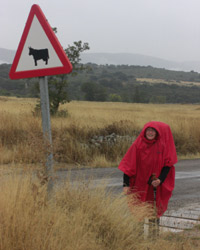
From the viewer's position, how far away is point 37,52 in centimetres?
359

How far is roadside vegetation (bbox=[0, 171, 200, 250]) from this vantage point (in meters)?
2.95

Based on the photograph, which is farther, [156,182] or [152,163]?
[152,163]

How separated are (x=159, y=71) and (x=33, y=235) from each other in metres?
152

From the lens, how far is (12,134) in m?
10.6

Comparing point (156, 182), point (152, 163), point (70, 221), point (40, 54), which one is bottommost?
point (70, 221)

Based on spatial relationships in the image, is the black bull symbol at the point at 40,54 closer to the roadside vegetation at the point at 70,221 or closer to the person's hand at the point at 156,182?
the roadside vegetation at the point at 70,221

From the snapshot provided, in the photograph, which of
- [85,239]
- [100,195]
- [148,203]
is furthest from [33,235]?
[148,203]

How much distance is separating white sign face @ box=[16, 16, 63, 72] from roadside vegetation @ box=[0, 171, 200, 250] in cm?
128

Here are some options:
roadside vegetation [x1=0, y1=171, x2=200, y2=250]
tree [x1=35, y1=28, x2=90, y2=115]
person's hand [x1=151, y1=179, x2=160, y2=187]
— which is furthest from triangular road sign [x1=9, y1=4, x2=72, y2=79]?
tree [x1=35, y1=28, x2=90, y2=115]

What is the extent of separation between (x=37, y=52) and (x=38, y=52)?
1cm

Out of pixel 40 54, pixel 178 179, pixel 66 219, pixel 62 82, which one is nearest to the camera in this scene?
pixel 66 219

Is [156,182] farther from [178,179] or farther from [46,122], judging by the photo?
[178,179]

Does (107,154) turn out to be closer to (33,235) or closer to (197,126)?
(197,126)

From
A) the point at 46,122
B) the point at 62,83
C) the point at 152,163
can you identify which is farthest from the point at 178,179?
the point at 62,83
